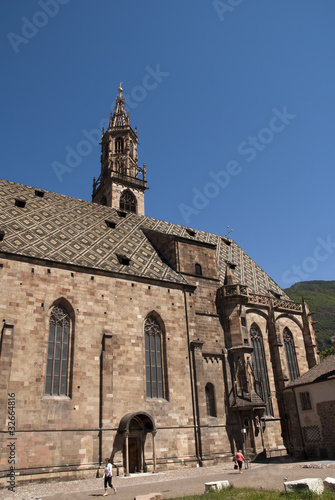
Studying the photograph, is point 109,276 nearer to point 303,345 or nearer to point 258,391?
point 258,391

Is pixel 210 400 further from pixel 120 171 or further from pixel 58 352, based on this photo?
pixel 120 171

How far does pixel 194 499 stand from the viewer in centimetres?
964

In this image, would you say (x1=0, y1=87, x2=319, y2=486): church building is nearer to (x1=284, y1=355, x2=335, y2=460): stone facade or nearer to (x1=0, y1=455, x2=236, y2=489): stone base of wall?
(x1=0, y1=455, x2=236, y2=489): stone base of wall

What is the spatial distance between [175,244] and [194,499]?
17.1 m

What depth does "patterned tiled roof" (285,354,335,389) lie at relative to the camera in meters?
21.8

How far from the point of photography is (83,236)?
78.5ft

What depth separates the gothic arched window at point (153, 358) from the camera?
803 inches

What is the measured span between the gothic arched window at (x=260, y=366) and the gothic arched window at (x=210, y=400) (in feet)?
11.6

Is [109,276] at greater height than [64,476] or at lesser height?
greater

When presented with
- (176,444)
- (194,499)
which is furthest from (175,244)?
(194,499)

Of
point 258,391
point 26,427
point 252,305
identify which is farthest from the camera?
point 252,305

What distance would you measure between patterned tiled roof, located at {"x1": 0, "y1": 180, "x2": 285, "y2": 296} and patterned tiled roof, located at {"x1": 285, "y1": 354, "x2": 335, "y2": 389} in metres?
6.61

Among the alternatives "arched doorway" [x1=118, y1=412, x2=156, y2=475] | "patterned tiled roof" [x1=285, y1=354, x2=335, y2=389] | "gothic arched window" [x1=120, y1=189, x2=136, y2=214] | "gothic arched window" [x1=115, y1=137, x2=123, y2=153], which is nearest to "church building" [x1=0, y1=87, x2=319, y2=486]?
"arched doorway" [x1=118, y1=412, x2=156, y2=475]

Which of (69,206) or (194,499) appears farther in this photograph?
(69,206)
